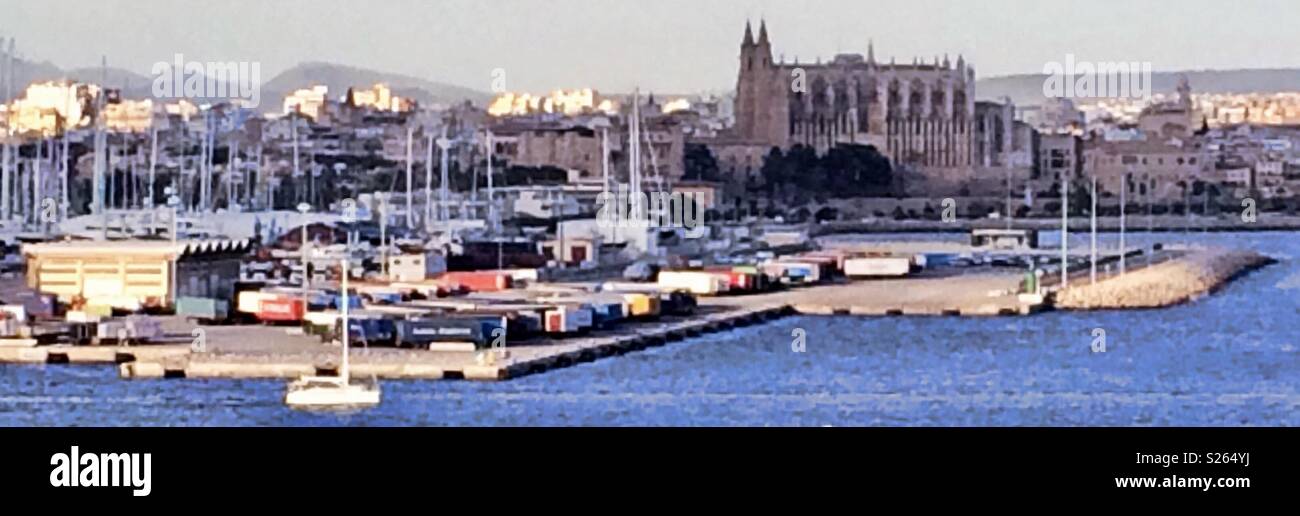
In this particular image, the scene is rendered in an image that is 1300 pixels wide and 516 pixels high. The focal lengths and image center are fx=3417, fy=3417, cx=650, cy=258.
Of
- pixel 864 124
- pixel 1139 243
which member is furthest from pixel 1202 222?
pixel 1139 243

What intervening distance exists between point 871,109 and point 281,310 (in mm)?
16559

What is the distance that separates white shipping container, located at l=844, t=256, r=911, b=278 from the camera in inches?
595

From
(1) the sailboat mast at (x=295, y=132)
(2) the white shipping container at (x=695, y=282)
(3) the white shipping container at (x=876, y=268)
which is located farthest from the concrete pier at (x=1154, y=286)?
(1) the sailboat mast at (x=295, y=132)

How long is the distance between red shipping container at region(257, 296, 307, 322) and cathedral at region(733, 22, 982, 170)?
47.3ft

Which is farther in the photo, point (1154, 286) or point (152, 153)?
point (152, 153)

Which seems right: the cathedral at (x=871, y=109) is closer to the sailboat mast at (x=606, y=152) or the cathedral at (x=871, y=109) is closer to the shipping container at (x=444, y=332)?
the sailboat mast at (x=606, y=152)

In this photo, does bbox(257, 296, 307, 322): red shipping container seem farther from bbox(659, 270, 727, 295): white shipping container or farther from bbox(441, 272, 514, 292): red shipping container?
bbox(659, 270, 727, 295): white shipping container

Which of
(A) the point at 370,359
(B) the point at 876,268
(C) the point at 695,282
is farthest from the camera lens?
(B) the point at 876,268

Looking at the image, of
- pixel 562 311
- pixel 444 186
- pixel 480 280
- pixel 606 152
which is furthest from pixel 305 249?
pixel 606 152

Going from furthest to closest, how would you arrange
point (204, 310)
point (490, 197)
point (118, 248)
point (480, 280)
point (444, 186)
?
1. point (490, 197)
2. point (444, 186)
3. point (480, 280)
4. point (118, 248)
5. point (204, 310)

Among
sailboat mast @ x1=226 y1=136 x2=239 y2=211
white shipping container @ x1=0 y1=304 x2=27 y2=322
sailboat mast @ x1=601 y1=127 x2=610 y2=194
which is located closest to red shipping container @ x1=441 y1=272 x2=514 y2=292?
white shipping container @ x1=0 y1=304 x2=27 y2=322

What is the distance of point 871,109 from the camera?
87.6 ft

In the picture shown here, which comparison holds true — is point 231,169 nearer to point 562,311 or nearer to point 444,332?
point 562,311
